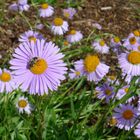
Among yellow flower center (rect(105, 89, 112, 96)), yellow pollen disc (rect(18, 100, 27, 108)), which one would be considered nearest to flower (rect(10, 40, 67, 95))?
yellow pollen disc (rect(18, 100, 27, 108))

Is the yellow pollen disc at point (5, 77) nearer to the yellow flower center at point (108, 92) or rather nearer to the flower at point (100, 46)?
the yellow flower center at point (108, 92)

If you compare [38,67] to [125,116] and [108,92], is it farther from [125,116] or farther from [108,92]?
[108,92]

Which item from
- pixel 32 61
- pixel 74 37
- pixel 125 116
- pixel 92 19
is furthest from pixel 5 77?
pixel 92 19

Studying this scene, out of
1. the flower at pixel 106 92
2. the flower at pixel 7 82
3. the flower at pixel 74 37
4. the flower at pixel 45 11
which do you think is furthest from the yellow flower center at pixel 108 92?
the flower at pixel 45 11

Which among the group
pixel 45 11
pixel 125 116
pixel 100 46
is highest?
pixel 45 11

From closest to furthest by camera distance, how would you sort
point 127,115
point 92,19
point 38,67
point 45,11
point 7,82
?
1. point 38,67
2. point 127,115
3. point 7,82
4. point 45,11
5. point 92,19

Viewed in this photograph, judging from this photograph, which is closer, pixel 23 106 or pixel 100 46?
pixel 23 106

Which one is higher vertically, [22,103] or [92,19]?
[92,19]
